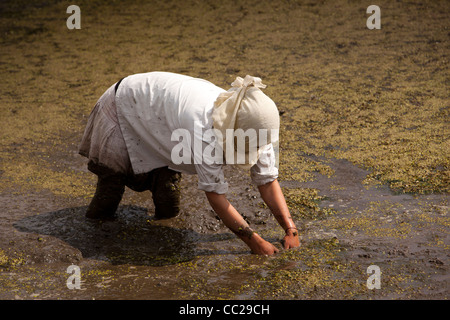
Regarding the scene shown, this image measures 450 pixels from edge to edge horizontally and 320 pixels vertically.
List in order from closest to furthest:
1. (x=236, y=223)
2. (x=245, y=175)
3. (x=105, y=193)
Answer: (x=236, y=223)
(x=105, y=193)
(x=245, y=175)

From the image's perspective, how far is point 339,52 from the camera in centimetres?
564

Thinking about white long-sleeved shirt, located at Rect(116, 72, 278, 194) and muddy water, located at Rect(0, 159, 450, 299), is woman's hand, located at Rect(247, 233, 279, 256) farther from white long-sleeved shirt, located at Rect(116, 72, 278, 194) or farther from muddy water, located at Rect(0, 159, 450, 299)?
white long-sleeved shirt, located at Rect(116, 72, 278, 194)

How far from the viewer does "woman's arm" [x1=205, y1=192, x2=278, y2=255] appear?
264 cm

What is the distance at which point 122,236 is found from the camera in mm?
3094

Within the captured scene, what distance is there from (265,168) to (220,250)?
0.50 metres

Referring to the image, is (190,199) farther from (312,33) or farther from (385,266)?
(312,33)

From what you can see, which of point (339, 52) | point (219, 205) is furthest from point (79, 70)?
point (219, 205)

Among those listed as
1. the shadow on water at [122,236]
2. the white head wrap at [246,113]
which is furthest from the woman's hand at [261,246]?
the white head wrap at [246,113]

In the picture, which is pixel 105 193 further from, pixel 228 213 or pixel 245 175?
pixel 245 175

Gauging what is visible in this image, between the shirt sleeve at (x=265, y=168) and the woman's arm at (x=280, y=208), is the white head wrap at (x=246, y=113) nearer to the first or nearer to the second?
the shirt sleeve at (x=265, y=168)

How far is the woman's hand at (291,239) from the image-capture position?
2.90 metres

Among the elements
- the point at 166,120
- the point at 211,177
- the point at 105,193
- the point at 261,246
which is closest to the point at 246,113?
the point at 211,177

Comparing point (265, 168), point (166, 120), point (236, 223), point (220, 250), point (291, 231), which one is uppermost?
point (166, 120)

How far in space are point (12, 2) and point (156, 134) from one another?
18.8 ft
